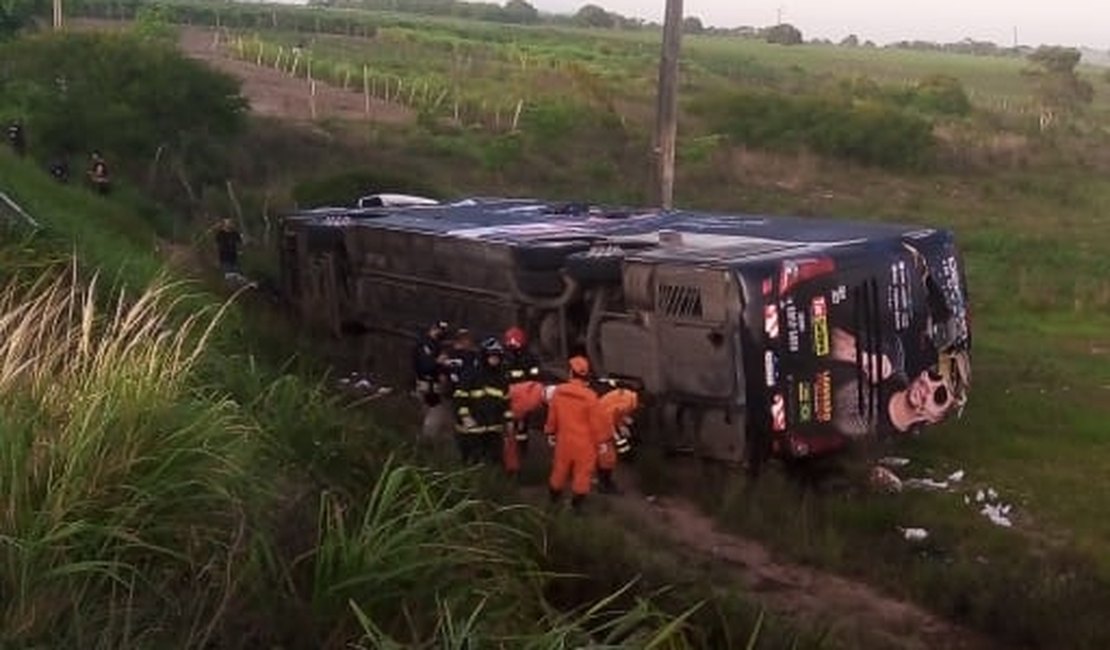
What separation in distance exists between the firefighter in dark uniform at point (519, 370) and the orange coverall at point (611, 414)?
804mm

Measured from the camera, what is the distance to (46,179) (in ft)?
72.2

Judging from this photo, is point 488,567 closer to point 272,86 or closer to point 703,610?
point 703,610

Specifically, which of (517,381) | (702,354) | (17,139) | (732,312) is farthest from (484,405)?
(17,139)

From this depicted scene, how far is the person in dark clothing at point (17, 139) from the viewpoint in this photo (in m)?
26.6

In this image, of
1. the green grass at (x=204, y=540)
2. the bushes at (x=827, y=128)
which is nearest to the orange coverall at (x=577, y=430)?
the green grass at (x=204, y=540)

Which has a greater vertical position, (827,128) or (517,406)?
(517,406)

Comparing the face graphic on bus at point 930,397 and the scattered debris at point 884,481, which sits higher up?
the face graphic on bus at point 930,397

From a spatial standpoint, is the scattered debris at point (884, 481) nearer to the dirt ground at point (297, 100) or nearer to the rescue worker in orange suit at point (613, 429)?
the rescue worker in orange suit at point (613, 429)

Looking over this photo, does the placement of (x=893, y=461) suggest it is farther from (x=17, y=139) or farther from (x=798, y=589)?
(x=17, y=139)

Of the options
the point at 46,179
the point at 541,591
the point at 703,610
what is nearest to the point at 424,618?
the point at 541,591

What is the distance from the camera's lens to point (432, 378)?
13.2 metres

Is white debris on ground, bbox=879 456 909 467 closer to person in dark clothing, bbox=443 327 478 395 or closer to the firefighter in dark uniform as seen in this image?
the firefighter in dark uniform

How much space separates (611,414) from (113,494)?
5.94 metres

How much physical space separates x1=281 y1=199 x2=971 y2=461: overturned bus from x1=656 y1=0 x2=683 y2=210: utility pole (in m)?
4.09
